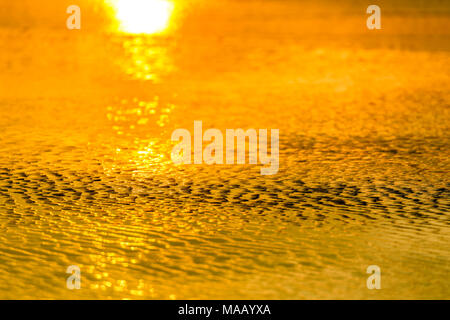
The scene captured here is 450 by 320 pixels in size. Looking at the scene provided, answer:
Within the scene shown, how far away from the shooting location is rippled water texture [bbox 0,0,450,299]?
478cm

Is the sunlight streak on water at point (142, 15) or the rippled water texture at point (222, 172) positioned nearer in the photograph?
the rippled water texture at point (222, 172)

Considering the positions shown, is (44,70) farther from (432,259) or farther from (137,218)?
(432,259)

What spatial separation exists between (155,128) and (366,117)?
2.19 meters

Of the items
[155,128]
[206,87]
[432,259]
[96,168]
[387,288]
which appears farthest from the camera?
[206,87]

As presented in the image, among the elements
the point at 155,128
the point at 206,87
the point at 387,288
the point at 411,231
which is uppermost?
the point at 206,87

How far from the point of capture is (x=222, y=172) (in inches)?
277

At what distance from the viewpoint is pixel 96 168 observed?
7098 millimetres

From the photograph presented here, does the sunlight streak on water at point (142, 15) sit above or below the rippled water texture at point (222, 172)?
above

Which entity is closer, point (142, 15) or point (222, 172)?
point (222, 172)

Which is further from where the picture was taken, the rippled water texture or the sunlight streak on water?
the sunlight streak on water

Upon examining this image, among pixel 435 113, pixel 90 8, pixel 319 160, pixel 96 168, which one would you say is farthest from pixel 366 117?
pixel 90 8

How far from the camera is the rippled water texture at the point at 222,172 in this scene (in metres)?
4.78

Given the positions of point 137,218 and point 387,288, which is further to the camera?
point 137,218

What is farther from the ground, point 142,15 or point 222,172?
point 142,15
